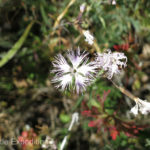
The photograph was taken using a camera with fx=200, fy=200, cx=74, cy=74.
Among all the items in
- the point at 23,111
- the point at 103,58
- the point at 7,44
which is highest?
the point at 7,44

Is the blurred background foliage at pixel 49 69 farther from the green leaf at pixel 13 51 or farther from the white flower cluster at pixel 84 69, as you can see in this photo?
the white flower cluster at pixel 84 69

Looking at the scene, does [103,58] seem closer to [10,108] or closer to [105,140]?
[105,140]

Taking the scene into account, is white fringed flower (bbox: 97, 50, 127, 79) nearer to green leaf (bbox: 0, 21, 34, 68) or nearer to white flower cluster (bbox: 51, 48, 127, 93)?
white flower cluster (bbox: 51, 48, 127, 93)

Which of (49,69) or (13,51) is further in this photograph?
(49,69)

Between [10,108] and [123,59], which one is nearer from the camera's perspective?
[123,59]

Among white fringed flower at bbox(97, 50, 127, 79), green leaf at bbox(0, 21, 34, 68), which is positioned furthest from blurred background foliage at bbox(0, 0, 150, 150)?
white fringed flower at bbox(97, 50, 127, 79)

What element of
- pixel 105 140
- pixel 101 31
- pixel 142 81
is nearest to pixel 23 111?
pixel 105 140

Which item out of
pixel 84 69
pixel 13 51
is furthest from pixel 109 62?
pixel 13 51

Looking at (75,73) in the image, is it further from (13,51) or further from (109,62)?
(13,51)
